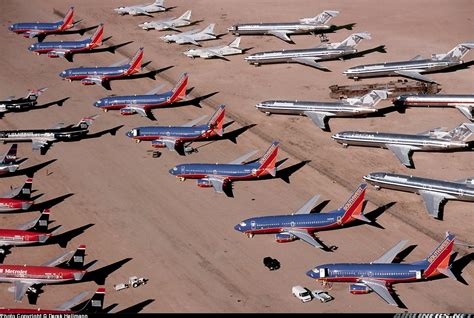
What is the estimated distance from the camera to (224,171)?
374 ft

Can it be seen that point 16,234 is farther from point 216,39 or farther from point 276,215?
point 216,39

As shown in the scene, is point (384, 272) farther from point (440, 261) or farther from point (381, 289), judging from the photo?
point (440, 261)

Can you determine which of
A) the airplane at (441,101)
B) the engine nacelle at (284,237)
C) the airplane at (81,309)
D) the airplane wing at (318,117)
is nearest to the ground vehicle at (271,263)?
the engine nacelle at (284,237)

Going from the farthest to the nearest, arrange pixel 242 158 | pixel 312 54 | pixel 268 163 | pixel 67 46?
pixel 67 46, pixel 312 54, pixel 242 158, pixel 268 163

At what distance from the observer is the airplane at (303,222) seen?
332 ft

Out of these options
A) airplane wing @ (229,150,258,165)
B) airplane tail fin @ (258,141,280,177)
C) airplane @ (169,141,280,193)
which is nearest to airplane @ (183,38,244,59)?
airplane wing @ (229,150,258,165)

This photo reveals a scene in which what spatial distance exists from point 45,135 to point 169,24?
2426 inches

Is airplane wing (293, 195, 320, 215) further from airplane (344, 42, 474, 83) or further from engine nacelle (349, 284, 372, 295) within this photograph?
airplane (344, 42, 474, 83)

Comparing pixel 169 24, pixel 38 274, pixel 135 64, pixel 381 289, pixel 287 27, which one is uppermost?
pixel 287 27

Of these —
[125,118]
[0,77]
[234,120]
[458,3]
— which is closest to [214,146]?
[234,120]

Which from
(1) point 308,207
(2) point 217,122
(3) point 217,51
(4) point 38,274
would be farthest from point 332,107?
(4) point 38,274

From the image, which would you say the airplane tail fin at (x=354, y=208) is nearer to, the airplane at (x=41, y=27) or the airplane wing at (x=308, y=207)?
the airplane wing at (x=308, y=207)

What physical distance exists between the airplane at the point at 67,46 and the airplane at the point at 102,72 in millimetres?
13526

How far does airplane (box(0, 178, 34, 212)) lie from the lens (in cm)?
10588
